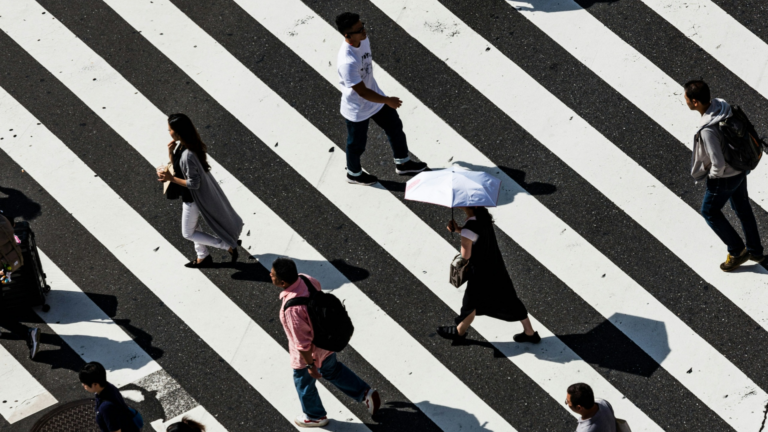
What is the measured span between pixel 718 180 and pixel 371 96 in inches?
A: 131

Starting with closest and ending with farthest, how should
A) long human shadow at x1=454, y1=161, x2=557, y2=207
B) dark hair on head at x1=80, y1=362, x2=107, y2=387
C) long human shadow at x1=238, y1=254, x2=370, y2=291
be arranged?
dark hair on head at x1=80, y1=362, x2=107, y2=387
long human shadow at x1=238, y1=254, x2=370, y2=291
long human shadow at x1=454, y1=161, x2=557, y2=207

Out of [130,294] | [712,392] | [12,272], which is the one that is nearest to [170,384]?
[130,294]

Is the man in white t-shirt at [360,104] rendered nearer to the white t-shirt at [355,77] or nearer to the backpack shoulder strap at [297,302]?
the white t-shirt at [355,77]

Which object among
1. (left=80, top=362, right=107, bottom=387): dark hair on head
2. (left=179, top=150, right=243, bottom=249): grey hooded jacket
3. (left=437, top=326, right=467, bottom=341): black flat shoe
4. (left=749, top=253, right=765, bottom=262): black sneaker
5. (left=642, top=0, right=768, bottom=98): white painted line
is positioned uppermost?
(left=642, top=0, right=768, bottom=98): white painted line

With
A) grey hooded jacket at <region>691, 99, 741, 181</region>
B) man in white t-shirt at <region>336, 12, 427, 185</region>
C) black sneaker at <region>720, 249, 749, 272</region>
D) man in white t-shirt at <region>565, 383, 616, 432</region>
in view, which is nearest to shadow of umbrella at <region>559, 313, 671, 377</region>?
black sneaker at <region>720, 249, 749, 272</region>

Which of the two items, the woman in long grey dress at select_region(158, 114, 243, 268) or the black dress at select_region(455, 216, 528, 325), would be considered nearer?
the black dress at select_region(455, 216, 528, 325)

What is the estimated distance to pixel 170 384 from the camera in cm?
816

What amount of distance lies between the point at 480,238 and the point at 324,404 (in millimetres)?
2150

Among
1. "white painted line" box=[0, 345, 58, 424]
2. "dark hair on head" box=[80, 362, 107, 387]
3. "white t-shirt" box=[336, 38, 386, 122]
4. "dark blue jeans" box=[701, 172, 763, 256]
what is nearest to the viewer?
"dark hair on head" box=[80, 362, 107, 387]

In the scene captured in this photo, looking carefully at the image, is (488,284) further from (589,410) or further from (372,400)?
(589,410)

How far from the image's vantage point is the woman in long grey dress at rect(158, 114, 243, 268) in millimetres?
7844

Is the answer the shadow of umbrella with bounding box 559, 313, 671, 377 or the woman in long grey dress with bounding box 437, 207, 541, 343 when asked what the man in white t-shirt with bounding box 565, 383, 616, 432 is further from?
the shadow of umbrella with bounding box 559, 313, 671, 377

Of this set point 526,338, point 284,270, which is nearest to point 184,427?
point 284,270

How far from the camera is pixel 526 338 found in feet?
26.9
